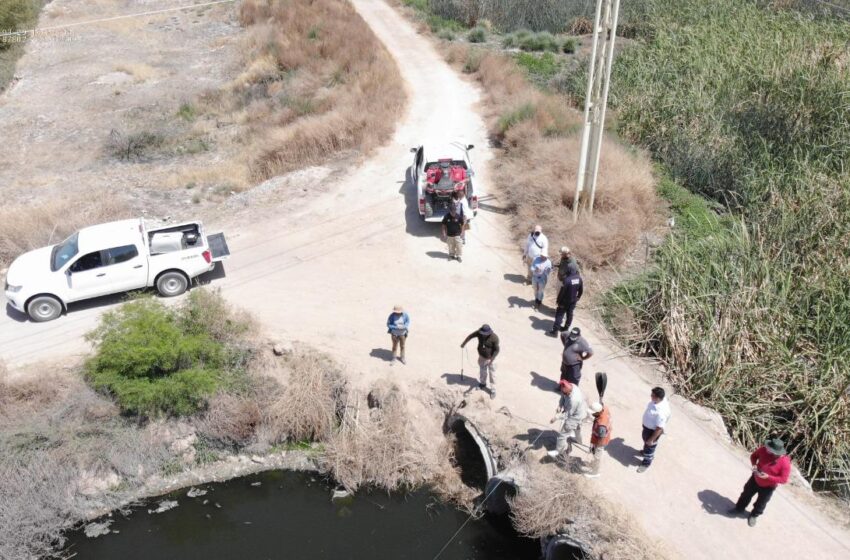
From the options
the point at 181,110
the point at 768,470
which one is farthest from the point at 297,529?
the point at 181,110

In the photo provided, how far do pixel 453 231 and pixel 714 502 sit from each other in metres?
8.22

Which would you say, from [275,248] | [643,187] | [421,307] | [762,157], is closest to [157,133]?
[275,248]

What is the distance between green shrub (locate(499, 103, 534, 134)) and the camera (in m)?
22.4

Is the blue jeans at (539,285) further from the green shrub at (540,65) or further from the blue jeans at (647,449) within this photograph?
the green shrub at (540,65)

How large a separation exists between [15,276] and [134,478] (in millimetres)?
5597

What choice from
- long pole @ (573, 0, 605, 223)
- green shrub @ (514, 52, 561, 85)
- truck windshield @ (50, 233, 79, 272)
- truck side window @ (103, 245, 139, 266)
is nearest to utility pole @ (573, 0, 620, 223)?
long pole @ (573, 0, 605, 223)

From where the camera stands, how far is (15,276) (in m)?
15.0

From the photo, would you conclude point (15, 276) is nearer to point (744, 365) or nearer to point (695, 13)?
point (744, 365)

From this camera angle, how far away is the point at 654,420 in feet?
34.3

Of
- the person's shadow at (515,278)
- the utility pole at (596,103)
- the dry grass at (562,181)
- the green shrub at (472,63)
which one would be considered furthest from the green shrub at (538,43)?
the person's shadow at (515,278)

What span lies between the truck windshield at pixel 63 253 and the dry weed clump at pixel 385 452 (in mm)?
7273

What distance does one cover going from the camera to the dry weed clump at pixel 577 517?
9.76m

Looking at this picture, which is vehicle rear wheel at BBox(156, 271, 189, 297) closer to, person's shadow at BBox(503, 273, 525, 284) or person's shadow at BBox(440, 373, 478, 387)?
person's shadow at BBox(440, 373, 478, 387)

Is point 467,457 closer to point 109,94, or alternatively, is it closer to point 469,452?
point 469,452
